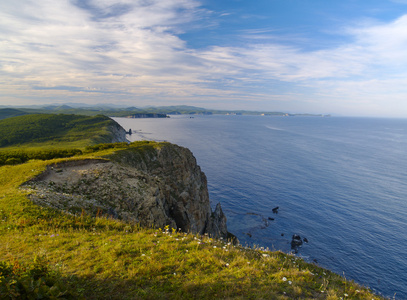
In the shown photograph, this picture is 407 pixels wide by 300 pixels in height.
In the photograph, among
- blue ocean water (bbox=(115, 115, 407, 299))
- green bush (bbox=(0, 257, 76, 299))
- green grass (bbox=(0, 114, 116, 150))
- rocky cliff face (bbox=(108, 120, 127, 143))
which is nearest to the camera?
green bush (bbox=(0, 257, 76, 299))

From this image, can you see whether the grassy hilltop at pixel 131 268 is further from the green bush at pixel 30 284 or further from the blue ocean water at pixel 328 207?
the blue ocean water at pixel 328 207

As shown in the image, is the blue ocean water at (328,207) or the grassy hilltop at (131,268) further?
the blue ocean water at (328,207)

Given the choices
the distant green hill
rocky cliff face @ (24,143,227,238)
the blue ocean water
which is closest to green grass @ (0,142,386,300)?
rocky cliff face @ (24,143,227,238)

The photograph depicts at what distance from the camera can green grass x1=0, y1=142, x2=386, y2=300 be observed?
751cm

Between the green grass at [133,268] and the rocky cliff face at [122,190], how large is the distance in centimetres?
455

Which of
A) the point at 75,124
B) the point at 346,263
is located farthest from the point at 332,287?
the point at 75,124

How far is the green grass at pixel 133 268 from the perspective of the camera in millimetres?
7512

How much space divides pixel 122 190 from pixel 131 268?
55.6ft

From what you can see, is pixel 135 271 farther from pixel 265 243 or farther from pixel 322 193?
pixel 322 193

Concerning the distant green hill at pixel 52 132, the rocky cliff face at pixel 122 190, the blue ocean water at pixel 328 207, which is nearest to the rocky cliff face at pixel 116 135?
the distant green hill at pixel 52 132

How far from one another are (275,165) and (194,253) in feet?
327

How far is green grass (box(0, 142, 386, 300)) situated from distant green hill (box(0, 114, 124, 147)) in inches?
4337

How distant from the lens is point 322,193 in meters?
72.3

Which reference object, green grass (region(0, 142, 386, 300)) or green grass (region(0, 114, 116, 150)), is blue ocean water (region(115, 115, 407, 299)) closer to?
green grass (region(0, 142, 386, 300))
